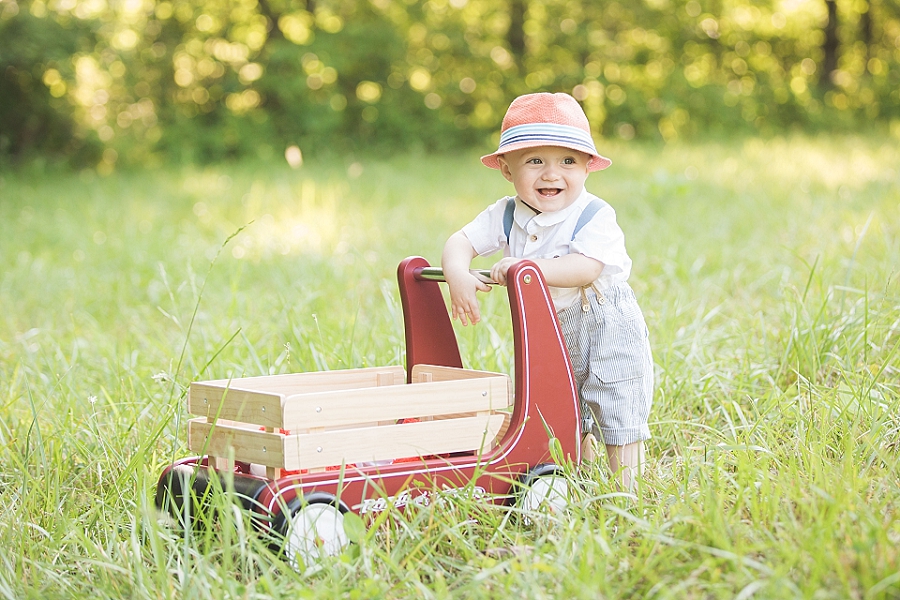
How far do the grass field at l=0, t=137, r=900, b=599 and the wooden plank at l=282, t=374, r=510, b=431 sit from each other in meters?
0.24

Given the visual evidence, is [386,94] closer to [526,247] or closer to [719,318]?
[719,318]

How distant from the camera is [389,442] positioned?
2152 mm

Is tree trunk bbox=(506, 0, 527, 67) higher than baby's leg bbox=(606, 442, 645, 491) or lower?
higher

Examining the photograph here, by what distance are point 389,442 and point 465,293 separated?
41cm

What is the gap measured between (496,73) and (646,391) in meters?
14.2

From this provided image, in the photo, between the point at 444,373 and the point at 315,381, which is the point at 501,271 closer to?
the point at 444,373

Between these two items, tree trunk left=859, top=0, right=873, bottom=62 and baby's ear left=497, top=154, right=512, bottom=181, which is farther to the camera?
tree trunk left=859, top=0, right=873, bottom=62

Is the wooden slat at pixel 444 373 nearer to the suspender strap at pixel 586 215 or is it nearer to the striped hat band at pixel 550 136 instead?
the suspender strap at pixel 586 215

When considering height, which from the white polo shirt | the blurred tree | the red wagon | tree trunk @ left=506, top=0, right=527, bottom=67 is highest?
tree trunk @ left=506, top=0, right=527, bottom=67

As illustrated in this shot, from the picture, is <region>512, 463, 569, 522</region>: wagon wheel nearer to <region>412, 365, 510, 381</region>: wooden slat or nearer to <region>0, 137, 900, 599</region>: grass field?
<region>0, 137, 900, 599</region>: grass field

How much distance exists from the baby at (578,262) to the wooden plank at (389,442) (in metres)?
0.27

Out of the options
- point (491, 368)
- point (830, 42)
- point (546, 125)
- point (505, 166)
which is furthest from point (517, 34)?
point (546, 125)

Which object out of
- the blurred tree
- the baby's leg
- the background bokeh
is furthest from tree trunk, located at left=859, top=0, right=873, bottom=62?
the baby's leg

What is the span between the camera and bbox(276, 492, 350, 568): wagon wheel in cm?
194
